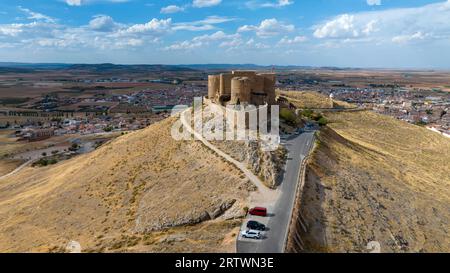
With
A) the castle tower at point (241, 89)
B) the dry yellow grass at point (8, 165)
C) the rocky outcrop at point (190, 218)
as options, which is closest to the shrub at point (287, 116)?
the castle tower at point (241, 89)

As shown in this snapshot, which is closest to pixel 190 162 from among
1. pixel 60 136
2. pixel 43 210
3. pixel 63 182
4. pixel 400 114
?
pixel 43 210

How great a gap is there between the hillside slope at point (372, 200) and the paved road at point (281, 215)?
1.04 meters

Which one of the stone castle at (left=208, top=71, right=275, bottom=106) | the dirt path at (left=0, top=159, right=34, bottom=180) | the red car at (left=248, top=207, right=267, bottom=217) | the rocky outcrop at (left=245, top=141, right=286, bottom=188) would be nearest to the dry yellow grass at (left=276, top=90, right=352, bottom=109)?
the stone castle at (left=208, top=71, right=275, bottom=106)

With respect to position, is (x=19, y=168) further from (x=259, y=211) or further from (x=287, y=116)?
(x=259, y=211)

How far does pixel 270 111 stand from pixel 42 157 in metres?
55.6

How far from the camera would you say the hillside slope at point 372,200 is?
23.4 metres

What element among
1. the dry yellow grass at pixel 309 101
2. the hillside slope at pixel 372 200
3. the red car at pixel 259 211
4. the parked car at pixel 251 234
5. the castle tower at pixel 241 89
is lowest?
the hillside slope at pixel 372 200

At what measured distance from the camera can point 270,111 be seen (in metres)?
40.9

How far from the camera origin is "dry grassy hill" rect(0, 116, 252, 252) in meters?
22.4

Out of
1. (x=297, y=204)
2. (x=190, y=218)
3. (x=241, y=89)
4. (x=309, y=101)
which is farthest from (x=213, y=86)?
(x=309, y=101)

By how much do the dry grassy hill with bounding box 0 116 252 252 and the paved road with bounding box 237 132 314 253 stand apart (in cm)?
131

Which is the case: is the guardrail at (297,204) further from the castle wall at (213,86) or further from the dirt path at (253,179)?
the castle wall at (213,86)
